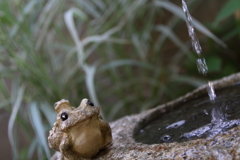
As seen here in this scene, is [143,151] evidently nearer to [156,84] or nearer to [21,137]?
[156,84]

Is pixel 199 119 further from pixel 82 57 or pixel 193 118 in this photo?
pixel 82 57

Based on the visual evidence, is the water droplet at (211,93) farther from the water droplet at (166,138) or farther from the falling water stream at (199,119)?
the water droplet at (166,138)

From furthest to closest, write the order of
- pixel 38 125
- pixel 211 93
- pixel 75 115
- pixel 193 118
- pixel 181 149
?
pixel 38 125 → pixel 211 93 → pixel 193 118 → pixel 75 115 → pixel 181 149

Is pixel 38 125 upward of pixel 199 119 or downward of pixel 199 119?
upward

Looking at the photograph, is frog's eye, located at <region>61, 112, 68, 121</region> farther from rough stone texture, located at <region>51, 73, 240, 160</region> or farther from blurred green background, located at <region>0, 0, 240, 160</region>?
blurred green background, located at <region>0, 0, 240, 160</region>

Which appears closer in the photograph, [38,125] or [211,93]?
[211,93]

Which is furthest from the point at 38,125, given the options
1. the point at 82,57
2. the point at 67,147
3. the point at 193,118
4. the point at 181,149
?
the point at 181,149

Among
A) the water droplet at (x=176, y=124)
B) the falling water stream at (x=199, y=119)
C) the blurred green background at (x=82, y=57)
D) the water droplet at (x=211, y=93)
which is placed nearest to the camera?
A: the falling water stream at (x=199, y=119)

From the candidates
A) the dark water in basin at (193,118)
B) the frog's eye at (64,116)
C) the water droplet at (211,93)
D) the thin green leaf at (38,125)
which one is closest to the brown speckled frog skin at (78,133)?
the frog's eye at (64,116)
